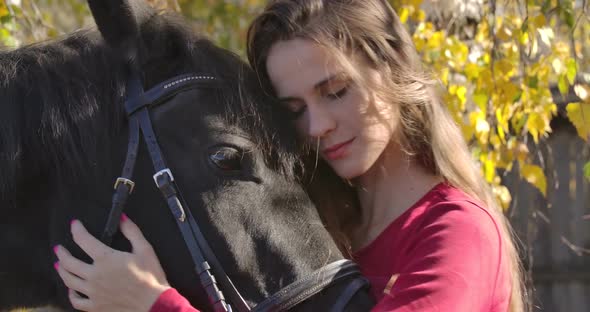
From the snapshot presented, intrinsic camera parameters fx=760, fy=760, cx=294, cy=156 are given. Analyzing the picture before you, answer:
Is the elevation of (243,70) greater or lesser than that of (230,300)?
greater

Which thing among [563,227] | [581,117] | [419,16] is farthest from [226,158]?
[563,227]

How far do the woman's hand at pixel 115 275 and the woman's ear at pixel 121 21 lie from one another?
410 mm

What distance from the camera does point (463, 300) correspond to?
163 cm

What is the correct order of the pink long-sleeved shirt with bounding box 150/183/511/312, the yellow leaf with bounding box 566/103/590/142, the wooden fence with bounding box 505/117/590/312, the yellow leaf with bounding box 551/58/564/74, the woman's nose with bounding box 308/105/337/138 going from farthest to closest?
the wooden fence with bounding box 505/117/590/312 < the yellow leaf with bounding box 551/58/564/74 < the yellow leaf with bounding box 566/103/590/142 < the woman's nose with bounding box 308/105/337/138 < the pink long-sleeved shirt with bounding box 150/183/511/312

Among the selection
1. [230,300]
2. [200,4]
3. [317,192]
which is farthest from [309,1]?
[200,4]

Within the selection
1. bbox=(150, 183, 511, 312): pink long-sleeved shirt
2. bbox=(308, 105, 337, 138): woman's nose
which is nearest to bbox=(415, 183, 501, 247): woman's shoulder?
bbox=(150, 183, 511, 312): pink long-sleeved shirt

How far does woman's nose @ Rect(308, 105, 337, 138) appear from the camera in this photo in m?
1.88

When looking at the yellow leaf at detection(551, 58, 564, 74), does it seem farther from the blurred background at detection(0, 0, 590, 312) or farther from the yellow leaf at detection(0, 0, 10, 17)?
the yellow leaf at detection(0, 0, 10, 17)

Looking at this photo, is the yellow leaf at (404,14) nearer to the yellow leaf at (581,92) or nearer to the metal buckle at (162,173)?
the yellow leaf at (581,92)

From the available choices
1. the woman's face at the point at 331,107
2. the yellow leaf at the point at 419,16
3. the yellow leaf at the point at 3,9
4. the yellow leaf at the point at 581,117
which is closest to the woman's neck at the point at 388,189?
the woman's face at the point at 331,107

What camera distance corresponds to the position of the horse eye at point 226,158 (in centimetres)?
174

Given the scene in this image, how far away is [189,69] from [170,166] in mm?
264

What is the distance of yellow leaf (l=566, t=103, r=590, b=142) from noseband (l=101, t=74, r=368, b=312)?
1271 mm

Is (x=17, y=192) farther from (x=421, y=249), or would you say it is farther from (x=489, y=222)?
(x=489, y=222)
